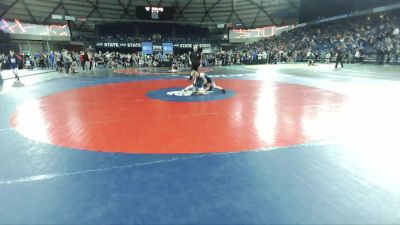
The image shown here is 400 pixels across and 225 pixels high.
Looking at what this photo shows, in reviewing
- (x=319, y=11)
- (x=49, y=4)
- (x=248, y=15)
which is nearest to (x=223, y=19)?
(x=248, y=15)

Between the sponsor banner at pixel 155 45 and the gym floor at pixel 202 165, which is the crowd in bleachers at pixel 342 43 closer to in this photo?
the sponsor banner at pixel 155 45

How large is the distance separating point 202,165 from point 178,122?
220cm

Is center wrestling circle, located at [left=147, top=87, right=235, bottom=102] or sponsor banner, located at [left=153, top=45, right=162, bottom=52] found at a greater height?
sponsor banner, located at [left=153, top=45, right=162, bottom=52]

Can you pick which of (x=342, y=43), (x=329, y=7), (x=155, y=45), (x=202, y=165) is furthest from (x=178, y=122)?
(x=329, y=7)

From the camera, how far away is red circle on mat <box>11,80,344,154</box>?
438 centimetres

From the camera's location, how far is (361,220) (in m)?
2.34

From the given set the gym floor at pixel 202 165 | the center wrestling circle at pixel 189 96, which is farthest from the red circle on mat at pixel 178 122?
the center wrestling circle at pixel 189 96

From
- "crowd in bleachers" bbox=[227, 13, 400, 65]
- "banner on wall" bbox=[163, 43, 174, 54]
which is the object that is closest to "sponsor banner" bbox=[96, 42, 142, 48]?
"banner on wall" bbox=[163, 43, 174, 54]

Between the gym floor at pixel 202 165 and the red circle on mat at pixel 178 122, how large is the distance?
0.10ft

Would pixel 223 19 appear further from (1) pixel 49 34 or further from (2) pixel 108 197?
(2) pixel 108 197

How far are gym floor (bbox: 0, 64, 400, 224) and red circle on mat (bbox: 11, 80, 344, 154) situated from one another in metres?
0.03

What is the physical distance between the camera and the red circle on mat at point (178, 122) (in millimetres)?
4379

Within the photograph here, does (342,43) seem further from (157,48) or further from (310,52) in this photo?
(157,48)

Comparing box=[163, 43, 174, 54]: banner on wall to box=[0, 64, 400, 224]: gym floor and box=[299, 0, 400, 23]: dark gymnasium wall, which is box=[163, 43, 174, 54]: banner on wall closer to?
box=[299, 0, 400, 23]: dark gymnasium wall
